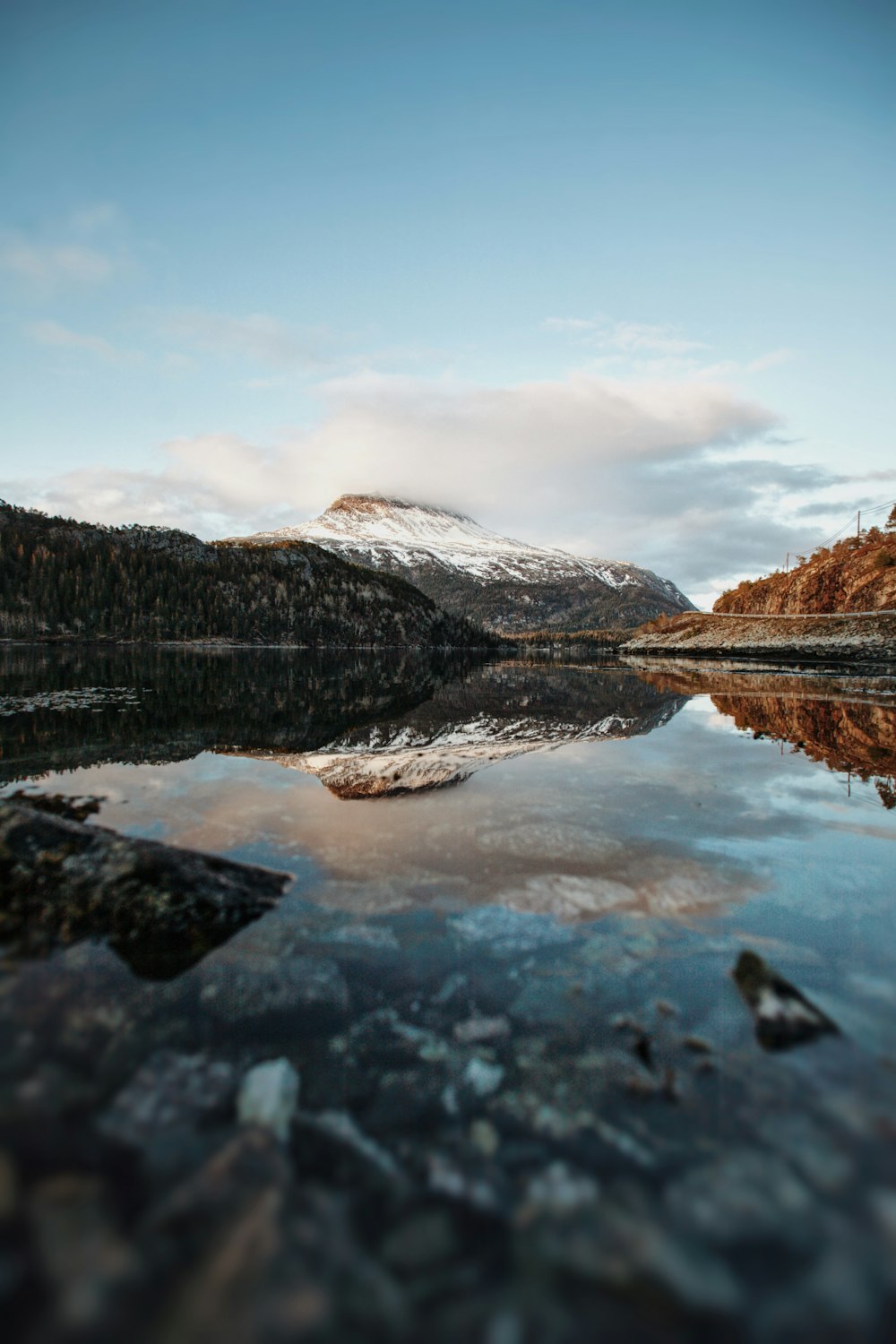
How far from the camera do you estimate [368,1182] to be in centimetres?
440

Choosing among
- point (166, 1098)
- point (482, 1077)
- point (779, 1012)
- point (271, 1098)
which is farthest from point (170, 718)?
point (779, 1012)

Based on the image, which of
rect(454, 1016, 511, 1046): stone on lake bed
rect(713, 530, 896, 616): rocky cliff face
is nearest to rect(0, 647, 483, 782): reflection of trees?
rect(454, 1016, 511, 1046): stone on lake bed

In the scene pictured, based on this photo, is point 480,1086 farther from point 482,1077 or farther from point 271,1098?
point 271,1098

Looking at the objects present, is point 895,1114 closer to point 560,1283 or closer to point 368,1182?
point 560,1283

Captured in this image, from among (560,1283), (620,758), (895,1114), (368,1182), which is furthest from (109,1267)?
(620,758)

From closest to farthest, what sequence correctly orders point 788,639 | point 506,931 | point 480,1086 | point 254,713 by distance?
point 480,1086
point 506,931
point 254,713
point 788,639

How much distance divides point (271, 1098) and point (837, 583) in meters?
118

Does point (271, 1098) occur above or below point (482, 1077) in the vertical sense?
above

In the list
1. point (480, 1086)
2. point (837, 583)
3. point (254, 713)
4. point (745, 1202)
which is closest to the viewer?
point (745, 1202)

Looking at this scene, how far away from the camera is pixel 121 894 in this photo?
27.1 ft

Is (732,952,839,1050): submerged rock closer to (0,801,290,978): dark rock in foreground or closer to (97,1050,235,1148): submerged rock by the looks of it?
(97,1050,235,1148): submerged rock

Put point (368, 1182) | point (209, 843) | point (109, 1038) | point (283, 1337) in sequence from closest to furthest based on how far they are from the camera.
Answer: point (283, 1337)
point (368, 1182)
point (109, 1038)
point (209, 843)

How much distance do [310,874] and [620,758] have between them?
13142 millimetres

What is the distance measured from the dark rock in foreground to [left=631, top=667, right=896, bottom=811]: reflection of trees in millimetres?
15089
